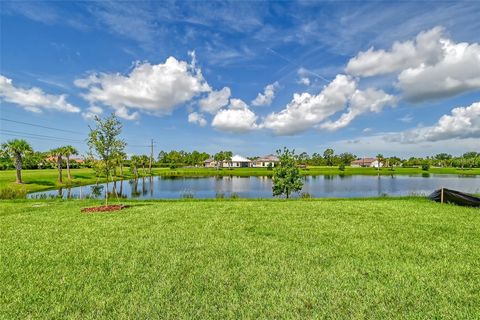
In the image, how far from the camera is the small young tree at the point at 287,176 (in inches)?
920

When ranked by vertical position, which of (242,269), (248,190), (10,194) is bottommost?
(248,190)

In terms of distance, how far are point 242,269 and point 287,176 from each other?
1846cm

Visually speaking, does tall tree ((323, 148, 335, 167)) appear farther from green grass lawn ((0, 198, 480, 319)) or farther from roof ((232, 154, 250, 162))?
green grass lawn ((0, 198, 480, 319))

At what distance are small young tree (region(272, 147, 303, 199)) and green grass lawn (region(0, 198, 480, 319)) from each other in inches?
524

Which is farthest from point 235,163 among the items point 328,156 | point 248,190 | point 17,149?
point 17,149

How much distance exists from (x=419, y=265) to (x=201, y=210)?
9048 millimetres

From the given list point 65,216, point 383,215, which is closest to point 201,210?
point 65,216

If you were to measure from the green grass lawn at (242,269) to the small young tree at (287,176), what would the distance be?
1331cm

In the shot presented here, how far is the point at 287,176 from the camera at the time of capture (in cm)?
2350

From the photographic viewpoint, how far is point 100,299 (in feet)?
14.3

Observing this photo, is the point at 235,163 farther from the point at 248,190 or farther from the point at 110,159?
the point at 110,159

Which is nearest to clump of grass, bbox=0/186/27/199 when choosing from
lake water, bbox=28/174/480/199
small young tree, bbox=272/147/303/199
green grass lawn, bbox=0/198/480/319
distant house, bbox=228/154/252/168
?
lake water, bbox=28/174/480/199

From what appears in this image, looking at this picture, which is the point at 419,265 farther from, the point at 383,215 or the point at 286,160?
the point at 286,160

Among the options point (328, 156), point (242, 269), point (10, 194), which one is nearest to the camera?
point (242, 269)
